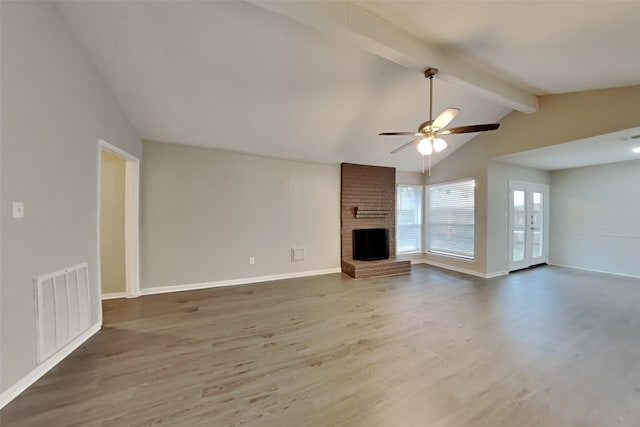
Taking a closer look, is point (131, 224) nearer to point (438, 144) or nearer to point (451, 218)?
point (438, 144)

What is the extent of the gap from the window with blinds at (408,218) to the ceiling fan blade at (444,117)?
357 centimetres

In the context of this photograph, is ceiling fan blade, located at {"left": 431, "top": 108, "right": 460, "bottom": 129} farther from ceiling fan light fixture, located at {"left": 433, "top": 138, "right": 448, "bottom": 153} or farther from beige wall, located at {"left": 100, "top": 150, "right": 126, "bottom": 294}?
beige wall, located at {"left": 100, "top": 150, "right": 126, "bottom": 294}

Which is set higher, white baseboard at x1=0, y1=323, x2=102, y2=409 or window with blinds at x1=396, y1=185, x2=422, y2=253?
window with blinds at x1=396, y1=185, x2=422, y2=253

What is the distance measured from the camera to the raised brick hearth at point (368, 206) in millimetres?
5156

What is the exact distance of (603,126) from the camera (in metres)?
3.25

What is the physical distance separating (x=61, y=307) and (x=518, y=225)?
25.1 feet

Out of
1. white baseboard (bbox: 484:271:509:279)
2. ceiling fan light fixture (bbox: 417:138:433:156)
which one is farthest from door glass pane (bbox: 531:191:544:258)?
ceiling fan light fixture (bbox: 417:138:433:156)

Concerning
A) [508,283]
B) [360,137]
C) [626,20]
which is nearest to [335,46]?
[360,137]

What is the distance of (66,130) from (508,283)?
6.56 meters

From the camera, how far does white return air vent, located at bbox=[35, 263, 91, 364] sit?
6.36 feet

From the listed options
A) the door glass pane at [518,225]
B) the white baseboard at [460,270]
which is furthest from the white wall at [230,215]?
the door glass pane at [518,225]

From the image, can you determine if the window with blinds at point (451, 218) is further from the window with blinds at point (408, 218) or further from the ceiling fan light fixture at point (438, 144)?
the ceiling fan light fixture at point (438, 144)

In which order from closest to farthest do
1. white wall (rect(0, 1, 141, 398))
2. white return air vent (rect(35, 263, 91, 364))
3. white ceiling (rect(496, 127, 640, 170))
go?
white wall (rect(0, 1, 141, 398)) < white return air vent (rect(35, 263, 91, 364)) < white ceiling (rect(496, 127, 640, 170))

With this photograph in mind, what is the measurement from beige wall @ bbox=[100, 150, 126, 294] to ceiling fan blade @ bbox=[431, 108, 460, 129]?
443 cm
